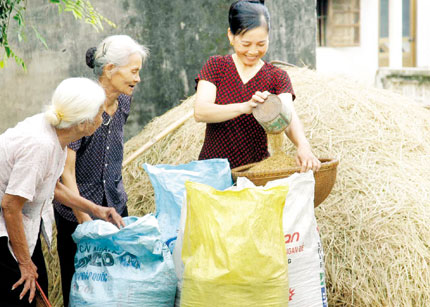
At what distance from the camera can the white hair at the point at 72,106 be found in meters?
2.28

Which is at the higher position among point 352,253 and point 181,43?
point 181,43

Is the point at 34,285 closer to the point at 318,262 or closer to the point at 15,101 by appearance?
the point at 318,262

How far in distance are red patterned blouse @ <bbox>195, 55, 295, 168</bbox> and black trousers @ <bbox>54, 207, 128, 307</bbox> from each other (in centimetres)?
79

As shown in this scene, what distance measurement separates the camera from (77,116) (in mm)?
2293

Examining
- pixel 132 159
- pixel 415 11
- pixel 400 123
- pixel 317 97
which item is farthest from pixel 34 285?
pixel 415 11

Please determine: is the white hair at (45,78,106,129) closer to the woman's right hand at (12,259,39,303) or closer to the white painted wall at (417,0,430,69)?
the woman's right hand at (12,259,39,303)

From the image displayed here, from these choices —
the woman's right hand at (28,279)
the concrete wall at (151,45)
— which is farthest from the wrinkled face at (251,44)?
the concrete wall at (151,45)

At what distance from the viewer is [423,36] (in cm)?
1205

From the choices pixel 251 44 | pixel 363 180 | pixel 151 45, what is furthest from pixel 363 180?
pixel 151 45

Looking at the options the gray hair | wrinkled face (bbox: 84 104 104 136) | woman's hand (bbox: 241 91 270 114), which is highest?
the gray hair

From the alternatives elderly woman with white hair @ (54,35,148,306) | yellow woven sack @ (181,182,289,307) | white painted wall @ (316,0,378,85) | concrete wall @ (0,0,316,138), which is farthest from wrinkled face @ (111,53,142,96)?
white painted wall @ (316,0,378,85)

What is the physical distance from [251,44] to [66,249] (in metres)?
1.28

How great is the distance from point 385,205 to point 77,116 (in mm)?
2004

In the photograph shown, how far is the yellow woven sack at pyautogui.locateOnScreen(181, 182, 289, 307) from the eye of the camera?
218 cm
